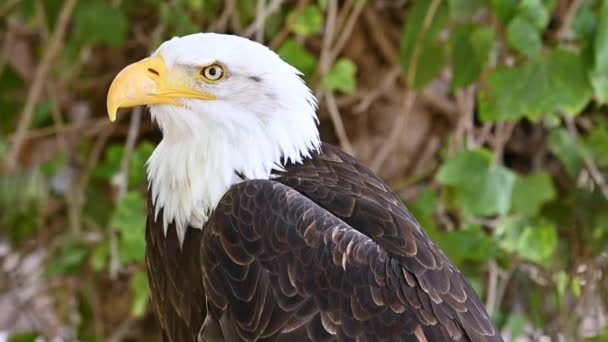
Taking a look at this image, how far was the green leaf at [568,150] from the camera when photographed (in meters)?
3.15

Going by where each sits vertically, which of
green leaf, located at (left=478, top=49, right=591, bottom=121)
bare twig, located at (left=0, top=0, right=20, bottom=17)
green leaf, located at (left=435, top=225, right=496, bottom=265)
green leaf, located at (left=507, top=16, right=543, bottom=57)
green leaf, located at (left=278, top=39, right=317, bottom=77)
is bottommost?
green leaf, located at (left=435, top=225, right=496, bottom=265)

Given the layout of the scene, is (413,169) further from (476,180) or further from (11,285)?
(11,285)

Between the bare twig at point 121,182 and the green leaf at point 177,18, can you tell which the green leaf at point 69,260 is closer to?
the bare twig at point 121,182

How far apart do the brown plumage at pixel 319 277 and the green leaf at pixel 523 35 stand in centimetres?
76

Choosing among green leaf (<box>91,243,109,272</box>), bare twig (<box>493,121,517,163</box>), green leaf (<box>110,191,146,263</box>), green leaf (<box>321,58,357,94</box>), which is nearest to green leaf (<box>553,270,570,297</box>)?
bare twig (<box>493,121,517,163</box>)

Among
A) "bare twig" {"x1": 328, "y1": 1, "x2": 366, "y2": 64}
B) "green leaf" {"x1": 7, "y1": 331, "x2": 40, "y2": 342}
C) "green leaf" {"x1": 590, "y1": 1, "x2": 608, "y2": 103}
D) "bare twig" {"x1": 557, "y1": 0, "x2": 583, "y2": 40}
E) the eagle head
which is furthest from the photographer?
"green leaf" {"x1": 7, "y1": 331, "x2": 40, "y2": 342}

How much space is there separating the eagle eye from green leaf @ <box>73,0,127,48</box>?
3.46ft

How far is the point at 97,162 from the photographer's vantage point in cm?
358

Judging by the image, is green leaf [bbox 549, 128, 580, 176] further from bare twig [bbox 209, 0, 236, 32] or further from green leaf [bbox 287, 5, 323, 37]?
bare twig [bbox 209, 0, 236, 32]

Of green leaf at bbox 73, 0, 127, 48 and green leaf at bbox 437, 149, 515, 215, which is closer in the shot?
green leaf at bbox 437, 149, 515, 215

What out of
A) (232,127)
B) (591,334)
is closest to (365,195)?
(232,127)

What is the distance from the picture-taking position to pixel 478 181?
9.36ft

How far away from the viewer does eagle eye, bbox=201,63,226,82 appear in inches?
81.7

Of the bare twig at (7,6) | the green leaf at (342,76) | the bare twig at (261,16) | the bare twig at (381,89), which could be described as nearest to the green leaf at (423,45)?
the green leaf at (342,76)
